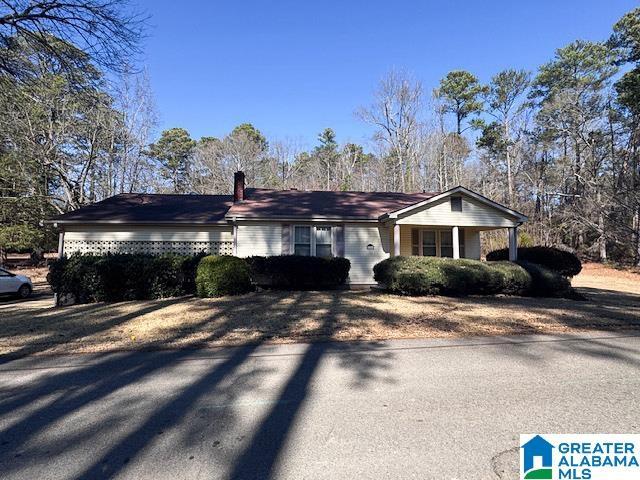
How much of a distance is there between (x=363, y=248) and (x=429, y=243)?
3.33m

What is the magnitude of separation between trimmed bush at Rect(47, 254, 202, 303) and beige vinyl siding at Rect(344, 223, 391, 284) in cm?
618

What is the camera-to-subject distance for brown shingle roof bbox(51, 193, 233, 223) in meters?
14.9

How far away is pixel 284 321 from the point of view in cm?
801

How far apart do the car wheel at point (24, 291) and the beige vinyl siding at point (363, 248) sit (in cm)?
1305

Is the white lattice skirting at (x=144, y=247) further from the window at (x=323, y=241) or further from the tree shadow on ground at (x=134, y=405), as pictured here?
the tree shadow on ground at (x=134, y=405)

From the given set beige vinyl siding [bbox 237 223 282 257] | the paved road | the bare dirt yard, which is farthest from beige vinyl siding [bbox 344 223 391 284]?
the paved road

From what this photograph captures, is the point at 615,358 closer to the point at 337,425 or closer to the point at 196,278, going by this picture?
the point at 337,425

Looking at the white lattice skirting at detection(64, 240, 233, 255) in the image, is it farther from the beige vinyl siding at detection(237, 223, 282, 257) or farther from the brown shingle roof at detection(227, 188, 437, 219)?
the brown shingle roof at detection(227, 188, 437, 219)

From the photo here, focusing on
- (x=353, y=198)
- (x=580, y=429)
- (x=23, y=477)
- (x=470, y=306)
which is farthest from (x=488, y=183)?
(x=23, y=477)

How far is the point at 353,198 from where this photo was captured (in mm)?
18141

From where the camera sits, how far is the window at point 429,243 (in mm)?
16672

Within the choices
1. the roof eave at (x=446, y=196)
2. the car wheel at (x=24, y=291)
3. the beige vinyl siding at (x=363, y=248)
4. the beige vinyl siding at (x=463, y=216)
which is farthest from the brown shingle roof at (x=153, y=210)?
the beige vinyl siding at (x=463, y=216)

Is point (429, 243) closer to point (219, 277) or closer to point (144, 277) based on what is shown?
point (219, 277)

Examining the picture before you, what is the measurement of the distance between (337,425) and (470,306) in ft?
23.6
